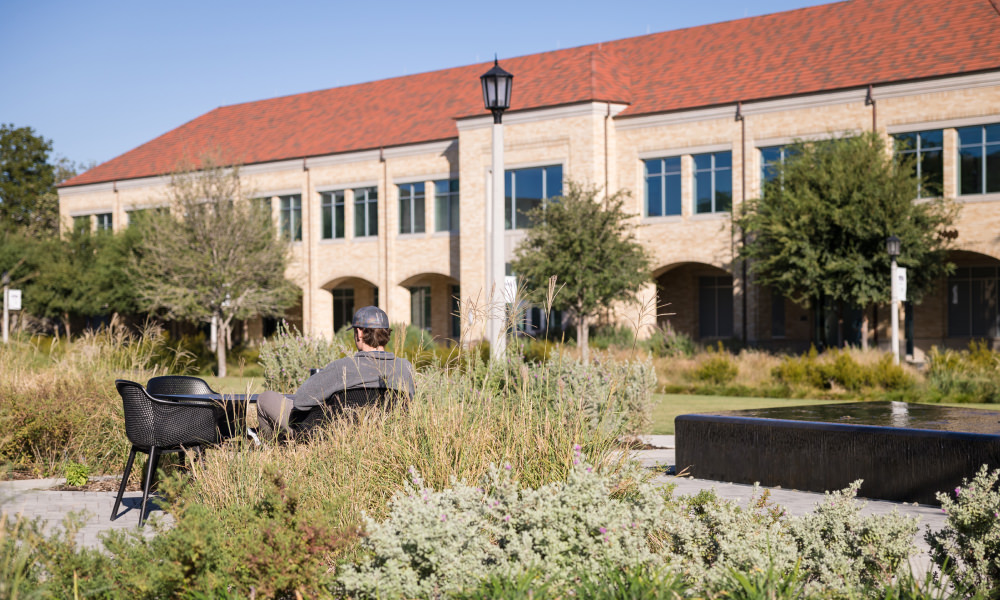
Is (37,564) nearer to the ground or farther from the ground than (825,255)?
nearer to the ground

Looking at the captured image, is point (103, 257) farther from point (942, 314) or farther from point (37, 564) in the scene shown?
point (37, 564)

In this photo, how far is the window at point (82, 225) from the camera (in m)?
45.1

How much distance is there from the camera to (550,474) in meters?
5.70

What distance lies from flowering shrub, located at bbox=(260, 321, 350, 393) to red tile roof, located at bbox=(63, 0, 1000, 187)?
22287 mm

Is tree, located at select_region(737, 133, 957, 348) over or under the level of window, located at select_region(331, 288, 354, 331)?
over

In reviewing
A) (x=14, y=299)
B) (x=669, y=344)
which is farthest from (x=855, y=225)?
(x=14, y=299)

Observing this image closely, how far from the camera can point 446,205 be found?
125 feet

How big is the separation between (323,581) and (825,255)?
84.2 ft

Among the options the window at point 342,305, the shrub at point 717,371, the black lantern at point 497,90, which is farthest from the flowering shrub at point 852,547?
the window at point 342,305

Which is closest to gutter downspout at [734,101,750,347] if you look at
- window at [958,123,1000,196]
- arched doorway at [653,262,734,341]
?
arched doorway at [653,262,734,341]

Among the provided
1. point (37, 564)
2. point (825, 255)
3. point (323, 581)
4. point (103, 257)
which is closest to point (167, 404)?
point (37, 564)

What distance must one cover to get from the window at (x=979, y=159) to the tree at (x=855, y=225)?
0.94 meters

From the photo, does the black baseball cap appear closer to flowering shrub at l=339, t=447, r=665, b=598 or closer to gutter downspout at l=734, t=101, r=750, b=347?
flowering shrub at l=339, t=447, r=665, b=598

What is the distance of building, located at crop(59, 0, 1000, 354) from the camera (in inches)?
1161
